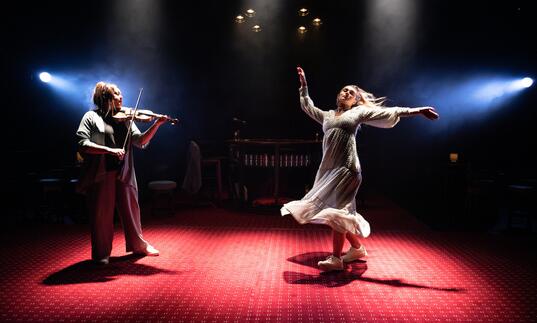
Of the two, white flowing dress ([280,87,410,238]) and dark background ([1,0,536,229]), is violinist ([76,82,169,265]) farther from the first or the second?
dark background ([1,0,536,229])

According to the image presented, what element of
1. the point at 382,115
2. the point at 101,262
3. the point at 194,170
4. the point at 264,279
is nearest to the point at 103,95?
the point at 101,262

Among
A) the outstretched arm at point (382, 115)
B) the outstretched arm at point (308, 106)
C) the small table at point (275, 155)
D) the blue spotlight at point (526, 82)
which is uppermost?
the blue spotlight at point (526, 82)

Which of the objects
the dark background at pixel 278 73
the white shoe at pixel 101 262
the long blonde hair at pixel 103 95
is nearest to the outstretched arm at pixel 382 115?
the long blonde hair at pixel 103 95

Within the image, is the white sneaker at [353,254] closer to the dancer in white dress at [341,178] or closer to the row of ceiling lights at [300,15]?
the dancer in white dress at [341,178]

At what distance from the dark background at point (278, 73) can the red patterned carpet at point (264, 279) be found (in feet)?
7.66

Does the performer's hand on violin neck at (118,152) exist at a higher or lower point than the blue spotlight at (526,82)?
lower

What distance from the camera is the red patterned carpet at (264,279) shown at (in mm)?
2777

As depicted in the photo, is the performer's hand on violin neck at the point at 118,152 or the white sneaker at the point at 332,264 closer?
the performer's hand on violin neck at the point at 118,152

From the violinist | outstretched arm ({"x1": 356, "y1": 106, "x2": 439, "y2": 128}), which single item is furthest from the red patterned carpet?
outstretched arm ({"x1": 356, "y1": 106, "x2": 439, "y2": 128})

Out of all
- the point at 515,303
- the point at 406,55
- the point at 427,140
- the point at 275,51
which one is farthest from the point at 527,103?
the point at 515,303

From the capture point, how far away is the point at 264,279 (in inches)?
134

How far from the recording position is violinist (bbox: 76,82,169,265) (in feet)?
11.6

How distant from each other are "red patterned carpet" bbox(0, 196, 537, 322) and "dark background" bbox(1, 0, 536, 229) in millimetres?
2336

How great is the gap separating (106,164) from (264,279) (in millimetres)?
1787
